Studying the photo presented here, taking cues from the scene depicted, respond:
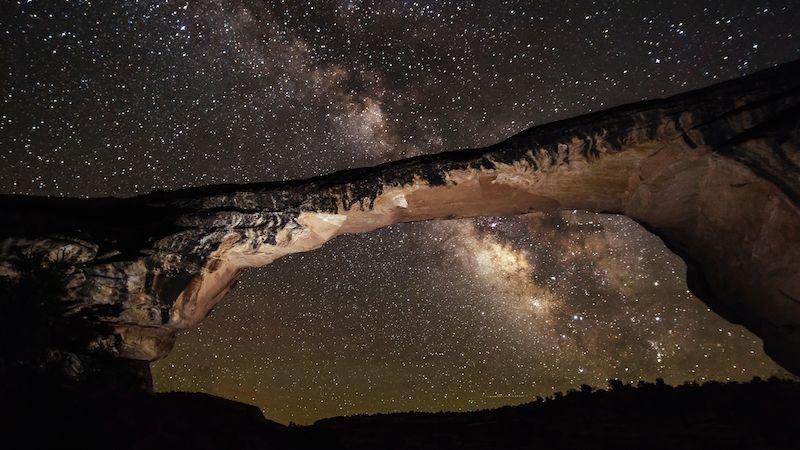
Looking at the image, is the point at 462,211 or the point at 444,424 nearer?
the point at 444,424

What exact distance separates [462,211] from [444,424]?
402cm

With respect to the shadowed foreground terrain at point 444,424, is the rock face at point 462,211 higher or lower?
higher

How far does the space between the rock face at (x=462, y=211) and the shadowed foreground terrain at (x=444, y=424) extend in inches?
68.4

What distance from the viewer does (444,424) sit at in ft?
20.1

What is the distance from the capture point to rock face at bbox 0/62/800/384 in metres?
6.93

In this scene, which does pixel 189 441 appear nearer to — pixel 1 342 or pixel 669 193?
pixel 1 342

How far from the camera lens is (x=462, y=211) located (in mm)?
8766

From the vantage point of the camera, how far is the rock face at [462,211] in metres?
6.93

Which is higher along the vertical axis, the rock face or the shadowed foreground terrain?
the rock face

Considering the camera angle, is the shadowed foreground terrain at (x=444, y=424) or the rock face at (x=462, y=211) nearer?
the shadowed foreground terrain at (x=444, y=424)

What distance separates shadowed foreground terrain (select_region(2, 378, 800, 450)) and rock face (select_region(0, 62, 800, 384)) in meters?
1.74

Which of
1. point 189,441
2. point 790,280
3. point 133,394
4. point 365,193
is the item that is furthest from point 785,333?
point 133,394

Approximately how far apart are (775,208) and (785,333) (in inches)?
118

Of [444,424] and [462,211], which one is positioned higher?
[462,211]
